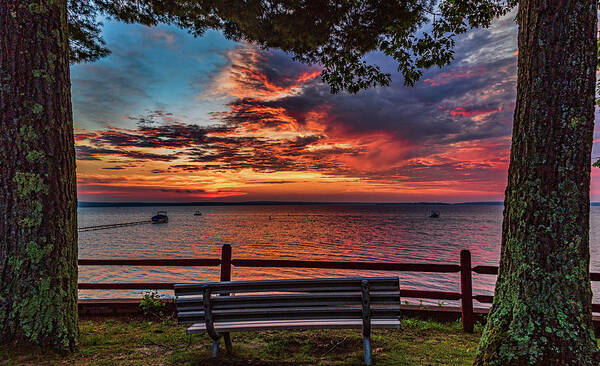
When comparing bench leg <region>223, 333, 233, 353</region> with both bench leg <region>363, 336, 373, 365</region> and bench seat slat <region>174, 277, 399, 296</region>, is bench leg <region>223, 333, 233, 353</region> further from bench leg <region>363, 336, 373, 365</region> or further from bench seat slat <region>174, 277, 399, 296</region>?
bench leg <region>363, 336, 373, 365</region>

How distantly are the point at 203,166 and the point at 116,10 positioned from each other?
74.2ft

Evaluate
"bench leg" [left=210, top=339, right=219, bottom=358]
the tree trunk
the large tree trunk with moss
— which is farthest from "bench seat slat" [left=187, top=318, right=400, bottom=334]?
the large tree trunk with moss

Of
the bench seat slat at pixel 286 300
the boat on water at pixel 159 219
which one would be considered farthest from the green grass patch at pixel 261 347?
the boat on water at pixel 159 219

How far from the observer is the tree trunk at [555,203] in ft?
9.78

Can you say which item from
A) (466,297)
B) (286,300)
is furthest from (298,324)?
(466,297)

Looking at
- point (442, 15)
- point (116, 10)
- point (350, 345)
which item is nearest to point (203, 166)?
point (116, 10)

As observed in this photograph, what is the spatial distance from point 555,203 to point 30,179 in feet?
16.6

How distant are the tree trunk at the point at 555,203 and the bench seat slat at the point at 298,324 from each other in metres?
0.92

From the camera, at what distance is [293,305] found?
3492 millimetres

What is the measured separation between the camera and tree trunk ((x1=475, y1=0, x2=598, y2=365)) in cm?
298

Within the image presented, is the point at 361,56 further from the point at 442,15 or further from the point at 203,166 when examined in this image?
the point at 203,166

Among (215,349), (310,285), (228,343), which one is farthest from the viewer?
(228,343)

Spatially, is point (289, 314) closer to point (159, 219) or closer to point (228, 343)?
point (228, 343)

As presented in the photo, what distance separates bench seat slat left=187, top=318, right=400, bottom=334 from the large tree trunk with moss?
1.73 meters
